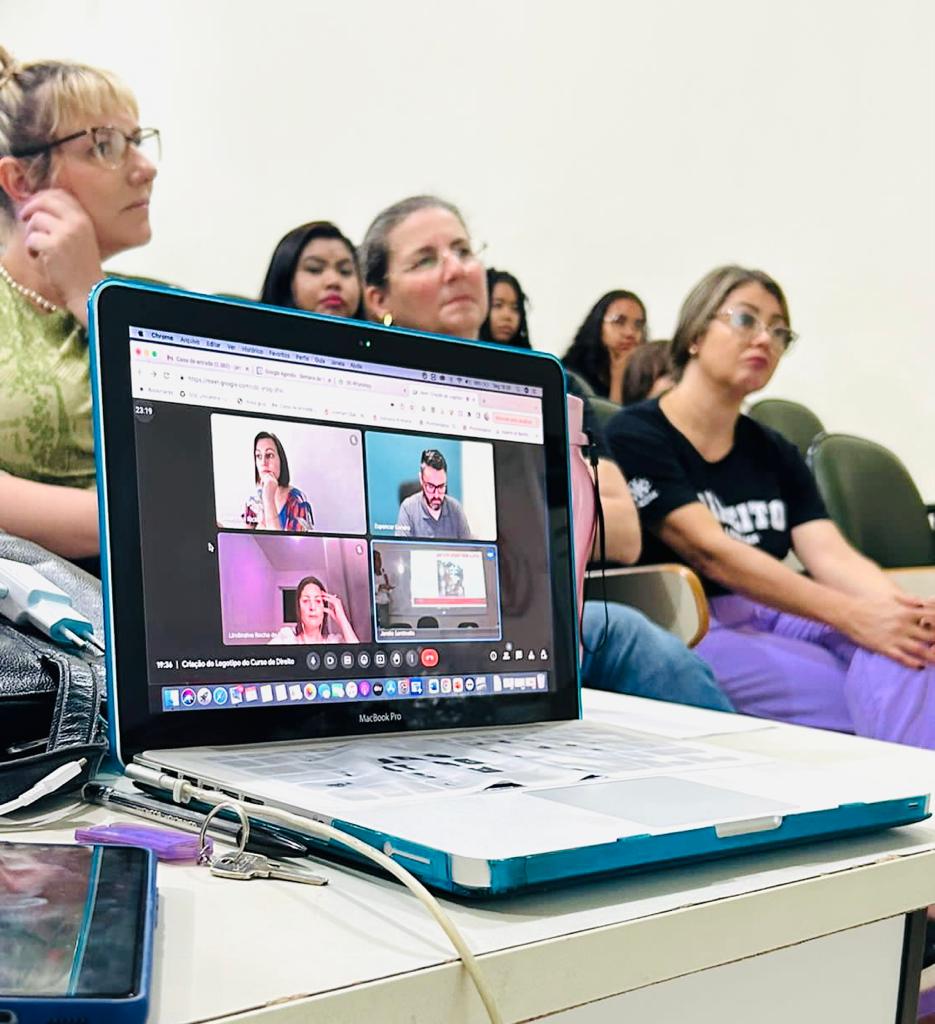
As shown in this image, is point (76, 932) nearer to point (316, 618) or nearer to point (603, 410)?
point (316, 618)

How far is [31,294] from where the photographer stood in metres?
1.36

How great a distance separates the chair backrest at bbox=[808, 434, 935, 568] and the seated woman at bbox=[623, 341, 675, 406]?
37cm

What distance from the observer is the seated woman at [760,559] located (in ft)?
5.27

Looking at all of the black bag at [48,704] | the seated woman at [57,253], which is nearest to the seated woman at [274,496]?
the black bag at [48,704]

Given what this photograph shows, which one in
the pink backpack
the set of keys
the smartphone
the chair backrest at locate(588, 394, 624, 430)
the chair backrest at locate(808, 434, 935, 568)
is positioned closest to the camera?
the smartphone

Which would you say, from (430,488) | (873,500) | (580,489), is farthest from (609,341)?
(430,488)

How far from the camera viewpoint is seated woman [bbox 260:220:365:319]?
173 cm

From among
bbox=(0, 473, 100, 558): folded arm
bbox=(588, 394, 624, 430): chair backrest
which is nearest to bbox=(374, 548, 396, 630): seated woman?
bbox=(0, 473, 100, 558): folded arm

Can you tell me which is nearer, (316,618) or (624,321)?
(316,618)

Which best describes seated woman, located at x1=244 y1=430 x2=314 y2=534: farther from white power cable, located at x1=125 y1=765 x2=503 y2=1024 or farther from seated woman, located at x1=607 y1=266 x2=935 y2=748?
seated woman, located at x1=607 y1=266 x2=935 y2=748

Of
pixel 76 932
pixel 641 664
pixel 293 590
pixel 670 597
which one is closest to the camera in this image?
pixel 76 932

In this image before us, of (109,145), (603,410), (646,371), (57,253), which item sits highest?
(109,145)

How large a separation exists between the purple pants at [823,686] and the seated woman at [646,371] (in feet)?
2.87

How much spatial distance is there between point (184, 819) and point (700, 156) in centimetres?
254
